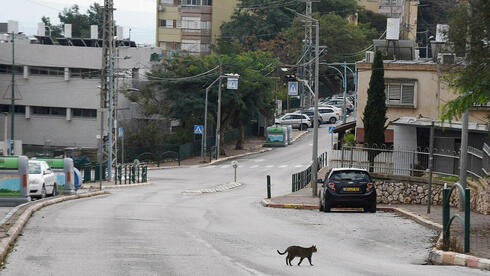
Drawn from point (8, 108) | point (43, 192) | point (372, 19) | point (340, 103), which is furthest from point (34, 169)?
point (372, 19)

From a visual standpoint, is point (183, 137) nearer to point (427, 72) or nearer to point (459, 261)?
point (427, 72)

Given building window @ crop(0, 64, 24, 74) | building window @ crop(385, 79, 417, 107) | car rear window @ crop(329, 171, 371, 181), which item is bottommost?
car rear window @ crop(329, 171, 371, 181)

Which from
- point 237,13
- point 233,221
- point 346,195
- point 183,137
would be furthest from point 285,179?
point 237,13

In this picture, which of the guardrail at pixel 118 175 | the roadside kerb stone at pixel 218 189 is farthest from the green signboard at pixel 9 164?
the guardrail at pixel 118 175

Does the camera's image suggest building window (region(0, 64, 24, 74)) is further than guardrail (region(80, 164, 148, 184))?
Yes

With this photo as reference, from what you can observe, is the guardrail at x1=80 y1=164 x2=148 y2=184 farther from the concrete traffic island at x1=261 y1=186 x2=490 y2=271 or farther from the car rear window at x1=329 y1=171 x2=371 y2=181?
the car rear window at x1=329 y1=171 x2=371 y2=181

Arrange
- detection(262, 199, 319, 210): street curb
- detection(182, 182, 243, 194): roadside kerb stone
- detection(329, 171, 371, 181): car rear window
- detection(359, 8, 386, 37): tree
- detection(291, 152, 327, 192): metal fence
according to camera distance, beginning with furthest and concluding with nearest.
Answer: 1. detection(359, 8, 386, 37): tree
2. detection(182, 182, 243, 194): roadside kerb stone
3. detection(291, 152, 327, 192): metal fence
4. detection(262, 199, 319, 210): street curb
5. detection(329, 171, 371, 181): car rear window

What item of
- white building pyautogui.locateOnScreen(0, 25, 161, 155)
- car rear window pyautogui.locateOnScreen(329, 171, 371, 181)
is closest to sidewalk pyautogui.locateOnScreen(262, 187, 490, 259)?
car rear window pyautogui.locateOnScreen(329, 171, 371, 181)

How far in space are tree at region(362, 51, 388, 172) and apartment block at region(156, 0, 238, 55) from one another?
8739cm

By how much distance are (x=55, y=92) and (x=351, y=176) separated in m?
59.9

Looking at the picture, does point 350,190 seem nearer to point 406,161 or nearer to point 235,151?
point 406,161

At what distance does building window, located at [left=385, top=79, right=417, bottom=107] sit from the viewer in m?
46.5

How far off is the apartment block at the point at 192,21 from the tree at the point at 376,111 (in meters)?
87.4

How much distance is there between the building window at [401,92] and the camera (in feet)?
153
